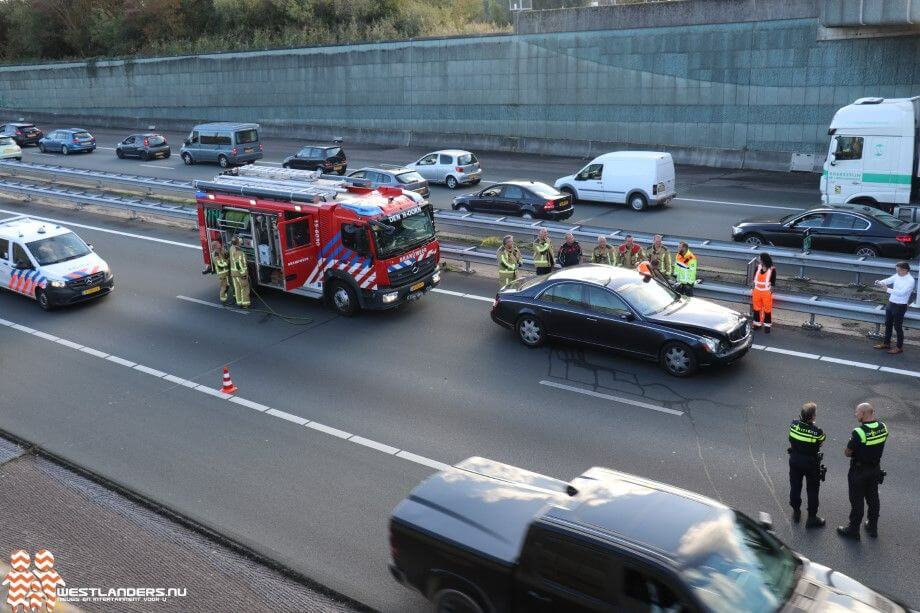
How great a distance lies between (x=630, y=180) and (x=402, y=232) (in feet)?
36.3

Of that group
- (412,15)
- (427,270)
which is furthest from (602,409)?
(412,15)

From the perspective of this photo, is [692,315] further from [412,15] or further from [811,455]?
[412,15]

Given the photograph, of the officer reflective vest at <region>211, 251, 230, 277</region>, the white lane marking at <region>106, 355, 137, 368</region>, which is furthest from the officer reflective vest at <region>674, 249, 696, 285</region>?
the white lane marking at <region>106, 355, 137, 368</region>

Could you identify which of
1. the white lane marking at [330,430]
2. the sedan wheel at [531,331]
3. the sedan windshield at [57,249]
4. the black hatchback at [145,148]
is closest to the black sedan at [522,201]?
the sedan wheel at [531,331]

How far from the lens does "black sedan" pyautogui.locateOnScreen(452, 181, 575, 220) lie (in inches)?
902

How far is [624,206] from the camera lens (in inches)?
993

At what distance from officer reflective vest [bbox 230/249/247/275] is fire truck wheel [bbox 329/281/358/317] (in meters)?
2.01

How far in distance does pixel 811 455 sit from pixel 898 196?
51.2ft

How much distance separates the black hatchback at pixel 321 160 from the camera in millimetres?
32938

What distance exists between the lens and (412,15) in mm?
46938

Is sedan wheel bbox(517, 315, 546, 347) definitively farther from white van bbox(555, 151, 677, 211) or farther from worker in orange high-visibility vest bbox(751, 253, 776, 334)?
white van bbox(555, 151, 677, 211)

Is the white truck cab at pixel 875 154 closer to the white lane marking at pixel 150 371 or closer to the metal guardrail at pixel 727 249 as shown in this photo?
the metal guardrail at pixel 727 249

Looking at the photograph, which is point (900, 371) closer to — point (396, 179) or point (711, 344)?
point (711, 344)

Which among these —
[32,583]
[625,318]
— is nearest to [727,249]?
[625,318]
